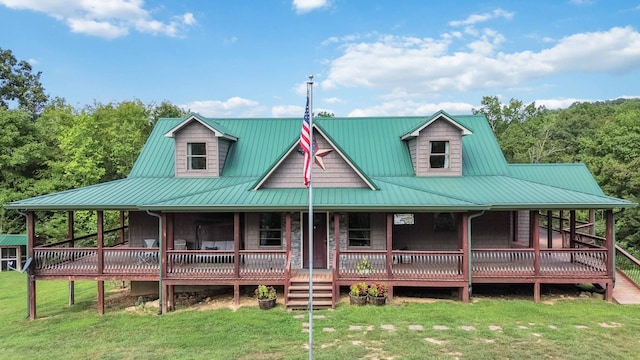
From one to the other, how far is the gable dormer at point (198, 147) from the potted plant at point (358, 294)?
7682mm

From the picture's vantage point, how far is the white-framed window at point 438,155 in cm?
1623

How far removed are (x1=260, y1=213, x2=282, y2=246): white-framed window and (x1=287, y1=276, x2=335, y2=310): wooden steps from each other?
2.49 metres

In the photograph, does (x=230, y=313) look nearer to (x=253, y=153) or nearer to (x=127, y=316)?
(x=127, y=316)

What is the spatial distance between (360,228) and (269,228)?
11.6 ft

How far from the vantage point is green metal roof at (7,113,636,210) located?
42.3 ft

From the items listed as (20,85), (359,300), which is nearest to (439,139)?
(359,300)

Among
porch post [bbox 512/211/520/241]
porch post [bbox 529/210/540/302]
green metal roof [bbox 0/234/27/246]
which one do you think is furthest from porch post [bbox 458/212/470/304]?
green metal roof [bbox 0/234/27/246]

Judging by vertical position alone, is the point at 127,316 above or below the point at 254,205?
below

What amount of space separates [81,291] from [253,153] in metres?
9.70

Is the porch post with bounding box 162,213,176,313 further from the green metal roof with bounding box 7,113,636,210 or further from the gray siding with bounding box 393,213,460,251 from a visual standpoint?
the gray siding with bounding box 393,213,460,251

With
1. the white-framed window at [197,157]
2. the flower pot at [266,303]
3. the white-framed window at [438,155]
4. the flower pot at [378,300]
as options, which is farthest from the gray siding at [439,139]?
the white-framed window at [197,157]

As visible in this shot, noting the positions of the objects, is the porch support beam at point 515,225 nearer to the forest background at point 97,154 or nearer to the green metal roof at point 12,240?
the forest background at point 97,154

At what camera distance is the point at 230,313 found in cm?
1226

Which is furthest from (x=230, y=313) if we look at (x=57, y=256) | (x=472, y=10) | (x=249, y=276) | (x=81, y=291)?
(x=472, y=10)
